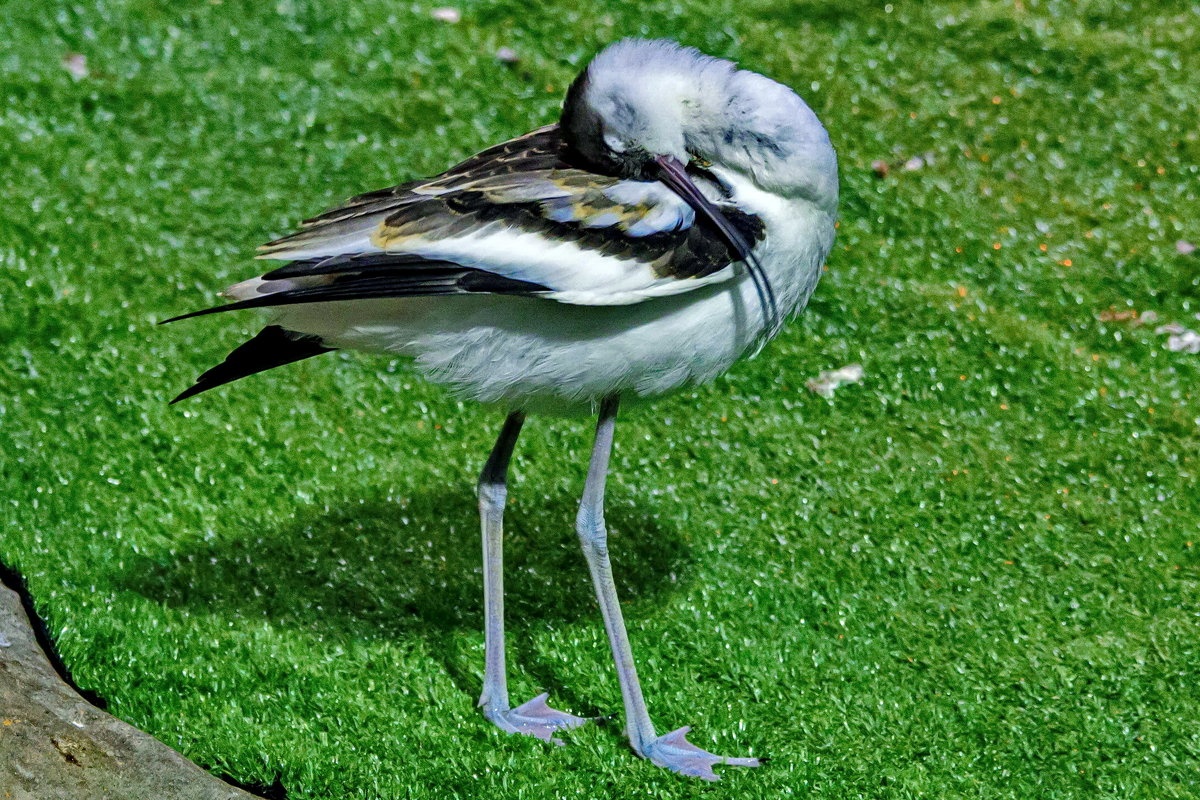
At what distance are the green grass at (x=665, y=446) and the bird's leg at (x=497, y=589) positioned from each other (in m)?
0.13

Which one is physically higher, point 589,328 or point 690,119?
point 690,119

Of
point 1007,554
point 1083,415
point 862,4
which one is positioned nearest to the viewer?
point 1007,554

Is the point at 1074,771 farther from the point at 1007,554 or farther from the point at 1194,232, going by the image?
the point at 1194,232

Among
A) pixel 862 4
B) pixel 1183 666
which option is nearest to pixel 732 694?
pixel 1183 666

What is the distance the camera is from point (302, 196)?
7.14 metres

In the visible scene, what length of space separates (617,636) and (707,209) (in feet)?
4.56

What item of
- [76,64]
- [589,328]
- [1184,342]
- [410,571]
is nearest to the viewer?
[589,328]

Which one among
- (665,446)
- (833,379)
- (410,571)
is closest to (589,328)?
(410,571)

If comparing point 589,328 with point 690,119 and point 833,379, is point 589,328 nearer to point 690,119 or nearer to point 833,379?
point 690,119

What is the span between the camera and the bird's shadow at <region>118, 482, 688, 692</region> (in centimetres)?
484

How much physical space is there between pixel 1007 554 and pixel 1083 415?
3.47 feet

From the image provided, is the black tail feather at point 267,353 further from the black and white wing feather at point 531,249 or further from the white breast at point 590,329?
the black and white wing feather at point 531,249

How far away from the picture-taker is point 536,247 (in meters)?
3.62

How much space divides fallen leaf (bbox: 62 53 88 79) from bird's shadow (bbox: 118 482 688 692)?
3.94 metres
